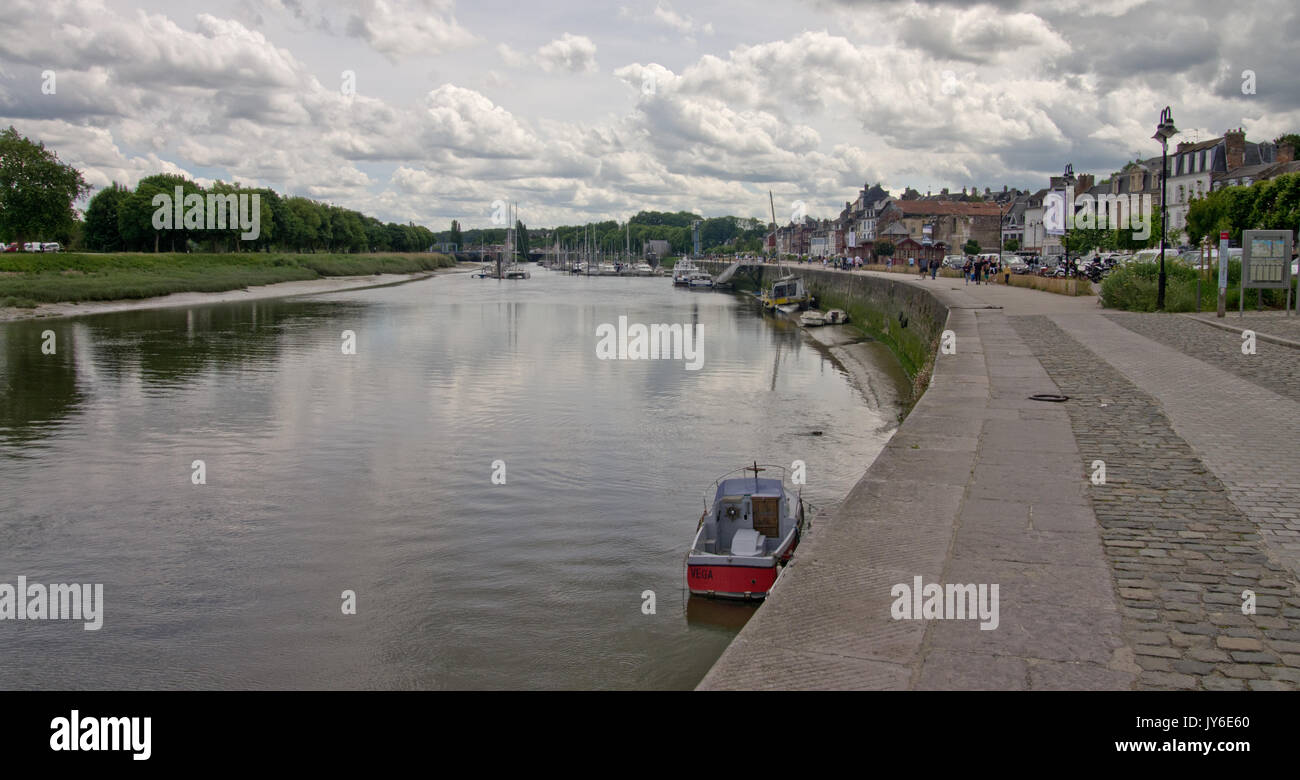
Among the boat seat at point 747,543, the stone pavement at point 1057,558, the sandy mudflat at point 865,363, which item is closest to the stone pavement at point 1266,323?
the sandy mudflat at point 865,363

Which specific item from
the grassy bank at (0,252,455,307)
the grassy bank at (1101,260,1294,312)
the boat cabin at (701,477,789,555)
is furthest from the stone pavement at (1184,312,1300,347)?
the grassy bank at (0,252,455,307)

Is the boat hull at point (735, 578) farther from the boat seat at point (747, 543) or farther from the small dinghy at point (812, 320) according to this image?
the small dinghy at point (812, 320)

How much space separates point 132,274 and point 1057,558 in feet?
274

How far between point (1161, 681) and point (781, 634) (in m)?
2.31

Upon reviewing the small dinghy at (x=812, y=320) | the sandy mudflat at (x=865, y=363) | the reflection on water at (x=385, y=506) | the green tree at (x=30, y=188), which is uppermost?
the green tree at (x=30, y=188)

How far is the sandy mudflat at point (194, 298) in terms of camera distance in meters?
57.0

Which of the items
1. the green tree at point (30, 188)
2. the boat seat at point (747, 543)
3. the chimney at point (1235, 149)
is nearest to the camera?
the boat seat at point (747, 543)

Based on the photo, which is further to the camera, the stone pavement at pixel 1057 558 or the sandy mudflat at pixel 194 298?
the sandy mudflat at pixel 194 298

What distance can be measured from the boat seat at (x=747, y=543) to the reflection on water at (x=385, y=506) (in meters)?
0.90

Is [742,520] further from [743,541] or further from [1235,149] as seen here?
[1235,149]

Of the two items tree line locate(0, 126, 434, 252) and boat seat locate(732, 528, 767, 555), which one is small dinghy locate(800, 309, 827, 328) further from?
tree line locate(0, 126, 434, 252)
